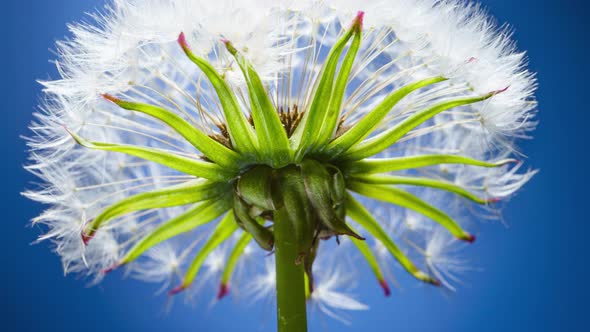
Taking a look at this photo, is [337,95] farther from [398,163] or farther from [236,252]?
[236,252]

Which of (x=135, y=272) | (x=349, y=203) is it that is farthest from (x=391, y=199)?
(x=135, y=272)

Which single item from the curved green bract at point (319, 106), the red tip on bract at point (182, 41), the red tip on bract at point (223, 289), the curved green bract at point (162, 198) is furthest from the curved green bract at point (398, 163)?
the red tip on bract at point (223, 289)

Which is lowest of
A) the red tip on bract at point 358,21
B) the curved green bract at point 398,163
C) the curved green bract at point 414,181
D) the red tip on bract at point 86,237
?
the red tip on bract at point 86,237

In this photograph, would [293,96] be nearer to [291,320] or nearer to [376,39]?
[376,39]

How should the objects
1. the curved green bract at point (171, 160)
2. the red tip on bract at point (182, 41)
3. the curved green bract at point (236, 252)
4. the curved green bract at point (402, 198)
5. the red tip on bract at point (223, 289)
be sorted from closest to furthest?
1. the red tip on bract at point (182, 41)
2. the curved green bract at point (171, 160)
3. the curved green bract at point (402, 198)
4. the curved green bract at point (236, 252)
5. the red tip on bract at point (223, 289)

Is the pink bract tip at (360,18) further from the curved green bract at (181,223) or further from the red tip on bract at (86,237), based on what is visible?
the red tip on bract at (86,237)

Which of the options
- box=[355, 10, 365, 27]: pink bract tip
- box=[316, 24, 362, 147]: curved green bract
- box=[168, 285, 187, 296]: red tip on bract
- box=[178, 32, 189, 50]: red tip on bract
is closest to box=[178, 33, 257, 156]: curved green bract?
box=[178, 32, 189, 50]: red tip on bract
